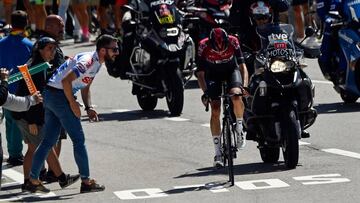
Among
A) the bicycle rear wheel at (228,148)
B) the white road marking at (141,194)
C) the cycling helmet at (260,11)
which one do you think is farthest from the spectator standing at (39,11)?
the white road marking at (141,194)

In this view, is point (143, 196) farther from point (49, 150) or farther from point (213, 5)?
point (213, 5)

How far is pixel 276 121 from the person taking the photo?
14.7 metres

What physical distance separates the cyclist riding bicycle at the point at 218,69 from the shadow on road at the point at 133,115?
490 cm

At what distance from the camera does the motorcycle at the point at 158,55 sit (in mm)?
19516

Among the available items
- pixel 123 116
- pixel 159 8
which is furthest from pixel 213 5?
pixel 123 116

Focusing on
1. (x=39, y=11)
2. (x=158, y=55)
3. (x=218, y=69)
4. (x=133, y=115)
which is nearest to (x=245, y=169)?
(x=218, y=69)

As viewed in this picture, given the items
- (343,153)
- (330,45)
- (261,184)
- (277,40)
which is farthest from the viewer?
(330,45)

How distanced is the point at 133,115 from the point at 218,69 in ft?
18.0

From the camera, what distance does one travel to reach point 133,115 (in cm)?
2008

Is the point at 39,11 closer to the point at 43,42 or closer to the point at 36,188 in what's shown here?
the point at 43,42

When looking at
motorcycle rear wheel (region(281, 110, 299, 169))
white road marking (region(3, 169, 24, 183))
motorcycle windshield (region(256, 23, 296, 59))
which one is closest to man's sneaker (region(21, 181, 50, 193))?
white road marking (region(3, 169, 24, 183))

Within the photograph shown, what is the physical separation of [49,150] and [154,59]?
6198mm

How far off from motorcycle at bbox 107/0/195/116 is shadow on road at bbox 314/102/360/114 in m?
1.97

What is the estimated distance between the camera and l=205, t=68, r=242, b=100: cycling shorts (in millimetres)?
14570
